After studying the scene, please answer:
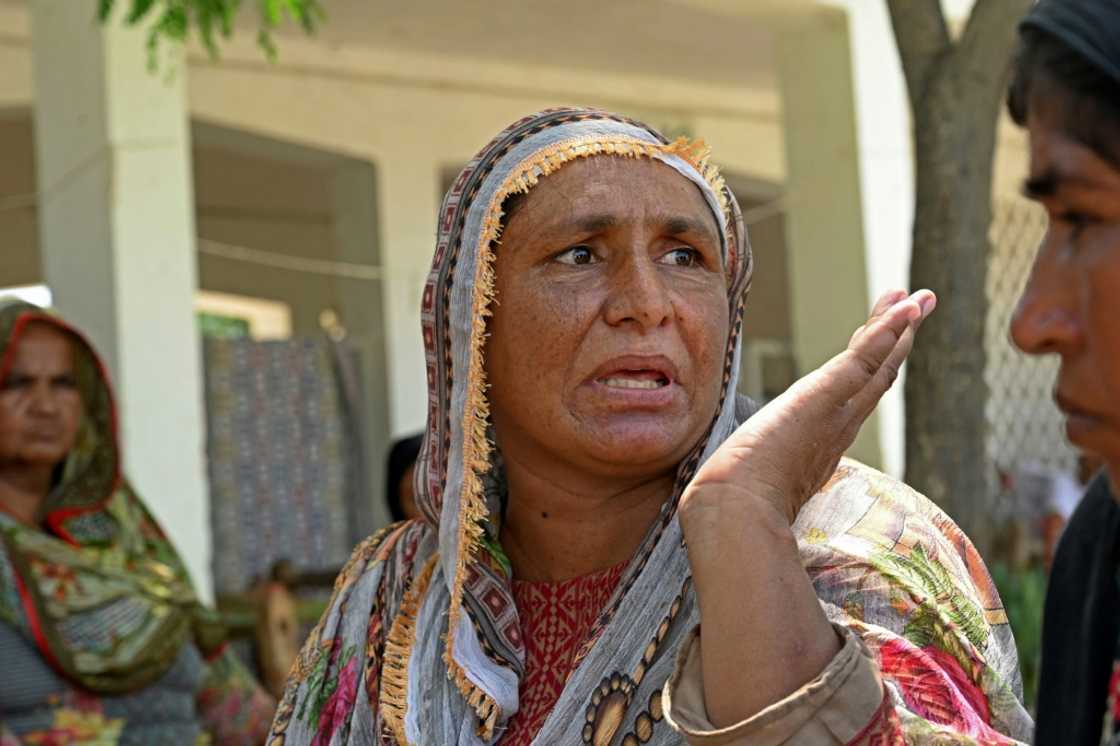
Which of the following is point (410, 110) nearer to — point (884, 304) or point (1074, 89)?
point (884, 304)

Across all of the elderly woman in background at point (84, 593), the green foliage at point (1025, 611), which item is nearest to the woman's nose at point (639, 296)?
the elderly woman in background at point (84, 593)

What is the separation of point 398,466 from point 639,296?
377cm

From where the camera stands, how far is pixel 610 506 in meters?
2.47

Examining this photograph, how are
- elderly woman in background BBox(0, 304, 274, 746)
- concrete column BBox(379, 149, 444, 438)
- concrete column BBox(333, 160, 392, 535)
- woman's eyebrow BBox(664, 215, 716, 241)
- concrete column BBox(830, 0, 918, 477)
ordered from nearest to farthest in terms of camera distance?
woman's eyebrow BBox(664, 215, 716, 241), elderly woman in background BBox(0, 304, 274, 746), concrete column BBox(830, 0, 918, 477), concrete column BBox(333, 160, 392, 535), concrete column BBox(379, 149, 444, 438)

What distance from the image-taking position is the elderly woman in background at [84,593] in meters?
4.66

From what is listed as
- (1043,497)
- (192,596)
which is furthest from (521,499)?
(1043,497)

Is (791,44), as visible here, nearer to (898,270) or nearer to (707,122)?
(898,270)

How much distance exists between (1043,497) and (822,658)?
8109 mm

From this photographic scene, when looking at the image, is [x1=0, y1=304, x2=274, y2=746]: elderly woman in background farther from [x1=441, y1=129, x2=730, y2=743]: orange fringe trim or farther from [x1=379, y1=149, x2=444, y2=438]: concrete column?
[x1=379, y1=149, x2=444, y2=438]: concrete column

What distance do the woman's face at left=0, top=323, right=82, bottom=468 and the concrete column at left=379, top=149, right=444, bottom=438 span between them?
3.88 metres

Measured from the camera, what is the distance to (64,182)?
23.3 ft

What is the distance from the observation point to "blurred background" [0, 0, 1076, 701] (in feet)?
16.5

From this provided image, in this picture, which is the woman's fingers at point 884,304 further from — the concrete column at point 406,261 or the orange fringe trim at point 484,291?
the concrete column at point 406,261

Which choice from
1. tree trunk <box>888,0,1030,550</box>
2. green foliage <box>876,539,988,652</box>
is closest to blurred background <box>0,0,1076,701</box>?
tree trunk <box>888,0,1030,550</box>
